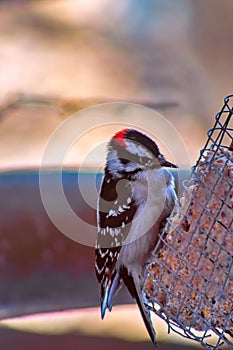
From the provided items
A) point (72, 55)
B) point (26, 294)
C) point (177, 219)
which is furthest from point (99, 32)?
point (177, 219)

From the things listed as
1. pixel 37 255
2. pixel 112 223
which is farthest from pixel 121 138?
pixel 37 255

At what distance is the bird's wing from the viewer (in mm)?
1390

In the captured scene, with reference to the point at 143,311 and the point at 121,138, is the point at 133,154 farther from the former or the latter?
the point at 143,311

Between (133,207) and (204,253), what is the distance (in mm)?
237

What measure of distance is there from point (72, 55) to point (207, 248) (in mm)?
1448

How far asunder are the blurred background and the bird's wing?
0.88 meters

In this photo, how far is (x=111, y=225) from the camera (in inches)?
55.1

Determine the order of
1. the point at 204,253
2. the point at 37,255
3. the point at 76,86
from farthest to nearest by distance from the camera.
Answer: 1. the point at 76,86
2. the point at 37,255
3. the point at 204,253

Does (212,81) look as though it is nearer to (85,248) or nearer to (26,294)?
(85,248)

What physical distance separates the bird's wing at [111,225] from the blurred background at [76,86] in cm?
88

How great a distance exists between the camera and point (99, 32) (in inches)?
98.3

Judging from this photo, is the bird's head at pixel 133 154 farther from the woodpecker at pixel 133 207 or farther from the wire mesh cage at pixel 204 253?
the wire mesh cage at pixel 204 253

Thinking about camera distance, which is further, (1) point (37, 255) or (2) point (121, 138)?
(1) point (37, 255)

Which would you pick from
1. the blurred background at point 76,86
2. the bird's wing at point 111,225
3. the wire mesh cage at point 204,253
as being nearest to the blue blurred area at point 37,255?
the blurred background at point 76,86
